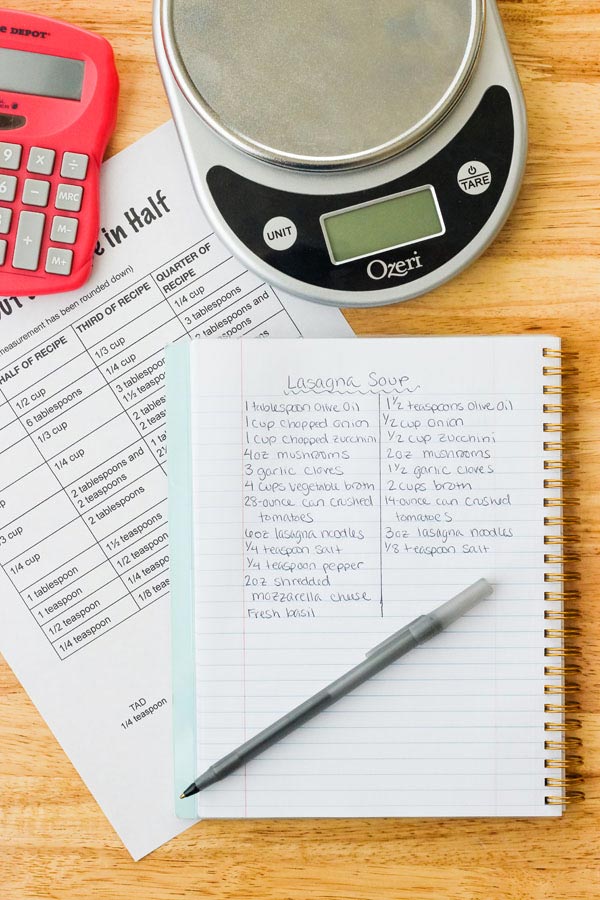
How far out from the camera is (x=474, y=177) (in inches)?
19.6

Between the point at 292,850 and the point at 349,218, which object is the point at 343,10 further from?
the point at 292,850

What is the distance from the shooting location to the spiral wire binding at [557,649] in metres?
0.50

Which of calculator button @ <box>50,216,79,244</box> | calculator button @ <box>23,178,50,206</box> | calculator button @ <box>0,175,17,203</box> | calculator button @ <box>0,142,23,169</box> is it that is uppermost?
calculator button @ <box>0,142,23,169</box>

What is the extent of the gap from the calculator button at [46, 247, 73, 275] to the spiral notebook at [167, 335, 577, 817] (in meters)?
0.09

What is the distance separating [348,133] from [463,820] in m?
0.42

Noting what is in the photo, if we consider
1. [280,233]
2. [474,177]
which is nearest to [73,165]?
[280,233]

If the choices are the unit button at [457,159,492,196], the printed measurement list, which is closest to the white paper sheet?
the printed measurement list

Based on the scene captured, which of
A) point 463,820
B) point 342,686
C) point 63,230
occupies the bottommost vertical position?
point 463,820

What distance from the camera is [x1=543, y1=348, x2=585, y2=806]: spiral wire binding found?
50 cm

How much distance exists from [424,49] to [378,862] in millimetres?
493

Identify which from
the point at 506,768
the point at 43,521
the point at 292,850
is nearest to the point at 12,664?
the point at 43,521

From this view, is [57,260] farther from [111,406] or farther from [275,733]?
[275,733]

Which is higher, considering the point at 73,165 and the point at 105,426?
the point at 73,165

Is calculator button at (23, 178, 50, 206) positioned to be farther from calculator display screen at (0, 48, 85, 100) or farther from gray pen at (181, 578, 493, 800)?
gray pen at (181, 578, 493, 800)
